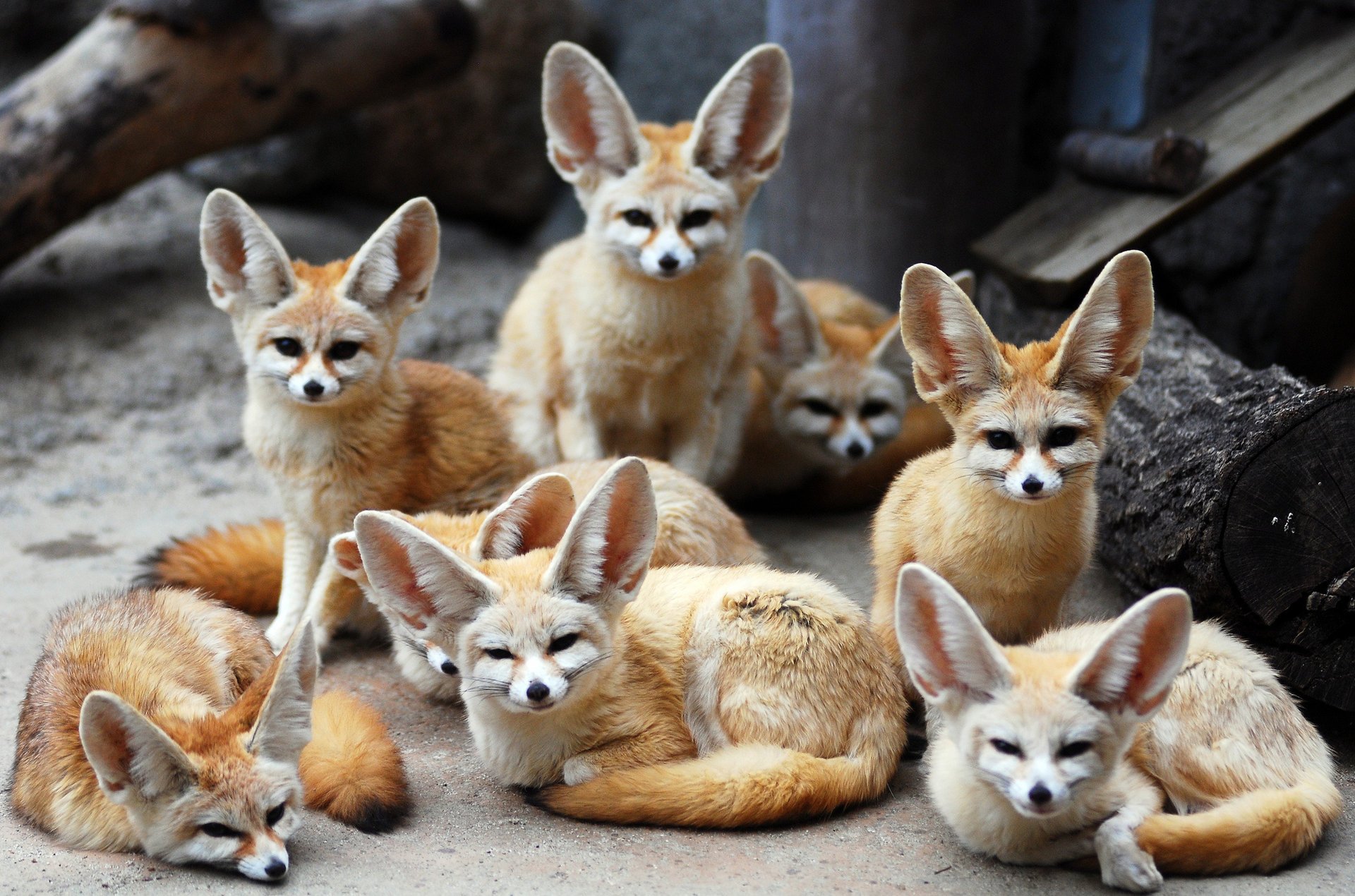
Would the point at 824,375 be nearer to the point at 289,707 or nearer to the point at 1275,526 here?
the point at 1275,526

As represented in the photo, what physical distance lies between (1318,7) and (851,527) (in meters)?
3.05

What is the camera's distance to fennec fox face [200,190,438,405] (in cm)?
386

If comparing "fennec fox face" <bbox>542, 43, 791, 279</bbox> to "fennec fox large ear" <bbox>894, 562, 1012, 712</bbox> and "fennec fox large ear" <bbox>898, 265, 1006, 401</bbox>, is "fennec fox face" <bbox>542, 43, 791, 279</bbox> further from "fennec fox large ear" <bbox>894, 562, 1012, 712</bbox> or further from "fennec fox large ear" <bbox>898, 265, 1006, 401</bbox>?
"fennec fox large ear" <bbox>894, 562, 1012, 712</bbox>

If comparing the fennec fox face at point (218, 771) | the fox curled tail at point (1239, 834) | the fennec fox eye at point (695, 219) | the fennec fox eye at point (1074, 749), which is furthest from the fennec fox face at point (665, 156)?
the fox curled tail at point (1239, 834)

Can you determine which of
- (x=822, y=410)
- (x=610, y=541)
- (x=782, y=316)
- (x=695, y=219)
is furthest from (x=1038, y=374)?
(x=782, y=316)

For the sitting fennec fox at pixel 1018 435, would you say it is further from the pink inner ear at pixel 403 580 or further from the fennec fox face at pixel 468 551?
the pink inner ear at pixel 403 580

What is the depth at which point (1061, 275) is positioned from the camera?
196 inches

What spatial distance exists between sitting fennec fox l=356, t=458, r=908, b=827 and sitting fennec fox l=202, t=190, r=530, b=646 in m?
0.88

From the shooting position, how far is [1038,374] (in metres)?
3.19

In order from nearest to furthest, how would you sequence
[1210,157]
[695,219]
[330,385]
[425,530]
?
1. [425,530]
2. [330,385]
3. [695,219]
4. [1210,157]

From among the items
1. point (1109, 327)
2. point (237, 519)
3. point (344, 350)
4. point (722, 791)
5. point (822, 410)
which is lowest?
point (237, 519)

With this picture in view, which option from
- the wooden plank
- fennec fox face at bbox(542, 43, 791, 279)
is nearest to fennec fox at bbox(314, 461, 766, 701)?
fennec fox face at bbox(542, 43, 791, 279)

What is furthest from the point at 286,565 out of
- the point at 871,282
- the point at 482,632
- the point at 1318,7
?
the point at 1318,7

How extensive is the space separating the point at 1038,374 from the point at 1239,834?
1143 millimetres
